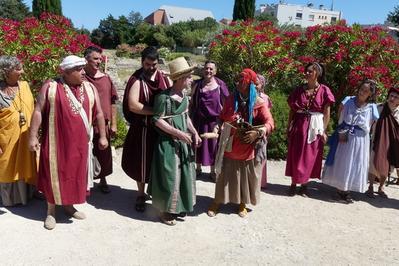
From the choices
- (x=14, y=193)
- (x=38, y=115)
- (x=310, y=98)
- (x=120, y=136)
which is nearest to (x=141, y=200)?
(x=14, y=193)

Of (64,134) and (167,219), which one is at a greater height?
(64,134)

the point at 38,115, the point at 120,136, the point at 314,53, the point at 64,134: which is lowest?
the point at 120,136

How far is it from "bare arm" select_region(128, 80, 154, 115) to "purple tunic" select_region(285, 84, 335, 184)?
2124 mm

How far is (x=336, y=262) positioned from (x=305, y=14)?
Result: 8723 centimetres

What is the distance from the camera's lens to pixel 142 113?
4191 millimetres

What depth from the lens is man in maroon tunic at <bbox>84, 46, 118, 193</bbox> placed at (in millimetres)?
4582

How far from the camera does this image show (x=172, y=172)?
161 inches

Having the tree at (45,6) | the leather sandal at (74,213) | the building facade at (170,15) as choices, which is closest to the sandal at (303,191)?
the leather sandal at (74,213)

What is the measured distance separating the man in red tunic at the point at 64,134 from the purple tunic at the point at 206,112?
1922 mm

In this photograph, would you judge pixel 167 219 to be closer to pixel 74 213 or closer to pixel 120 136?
pixel 74 213

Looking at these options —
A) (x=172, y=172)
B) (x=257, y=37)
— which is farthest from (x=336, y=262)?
(x=257, y=37)

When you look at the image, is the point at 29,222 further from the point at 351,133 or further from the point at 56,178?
the point at 351,133

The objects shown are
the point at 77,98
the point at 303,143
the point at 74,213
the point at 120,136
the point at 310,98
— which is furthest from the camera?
the point at 120,136

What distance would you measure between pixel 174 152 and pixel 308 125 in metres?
2.03
